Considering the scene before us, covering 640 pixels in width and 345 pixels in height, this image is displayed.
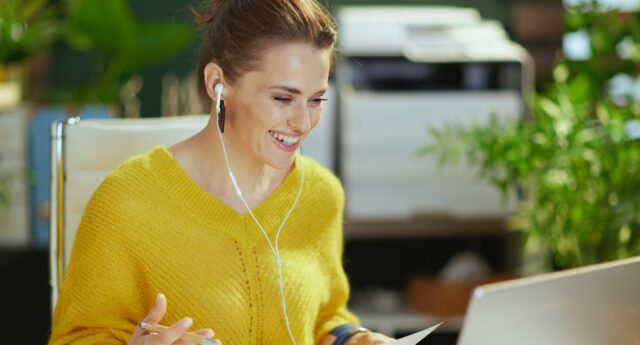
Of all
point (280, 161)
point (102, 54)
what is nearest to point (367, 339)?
point (280, 161)

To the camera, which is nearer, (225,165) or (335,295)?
(225,165)

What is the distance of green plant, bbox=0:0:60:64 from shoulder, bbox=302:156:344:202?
2.23m

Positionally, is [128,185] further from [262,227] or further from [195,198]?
[262,227]

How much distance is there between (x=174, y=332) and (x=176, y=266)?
0.27m

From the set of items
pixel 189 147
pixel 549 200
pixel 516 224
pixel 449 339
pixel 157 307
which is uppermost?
pixel 189 147

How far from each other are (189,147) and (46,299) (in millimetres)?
2620

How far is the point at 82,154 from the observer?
1.84 m

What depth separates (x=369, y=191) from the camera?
12.4ft

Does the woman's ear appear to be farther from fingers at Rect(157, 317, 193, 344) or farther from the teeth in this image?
fingers at Rect(157, 317, 193, 344)

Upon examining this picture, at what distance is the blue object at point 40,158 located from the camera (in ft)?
12.3

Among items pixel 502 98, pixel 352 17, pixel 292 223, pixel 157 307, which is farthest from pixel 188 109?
pixel 157 307

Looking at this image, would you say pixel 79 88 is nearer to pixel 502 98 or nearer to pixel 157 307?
pixel 502 98

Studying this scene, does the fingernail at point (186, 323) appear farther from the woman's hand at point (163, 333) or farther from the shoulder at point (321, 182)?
the shoulder at point (321, 182)

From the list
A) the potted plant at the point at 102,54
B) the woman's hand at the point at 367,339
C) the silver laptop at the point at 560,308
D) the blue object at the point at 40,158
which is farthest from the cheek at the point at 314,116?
the blue object at the point at 40,158
